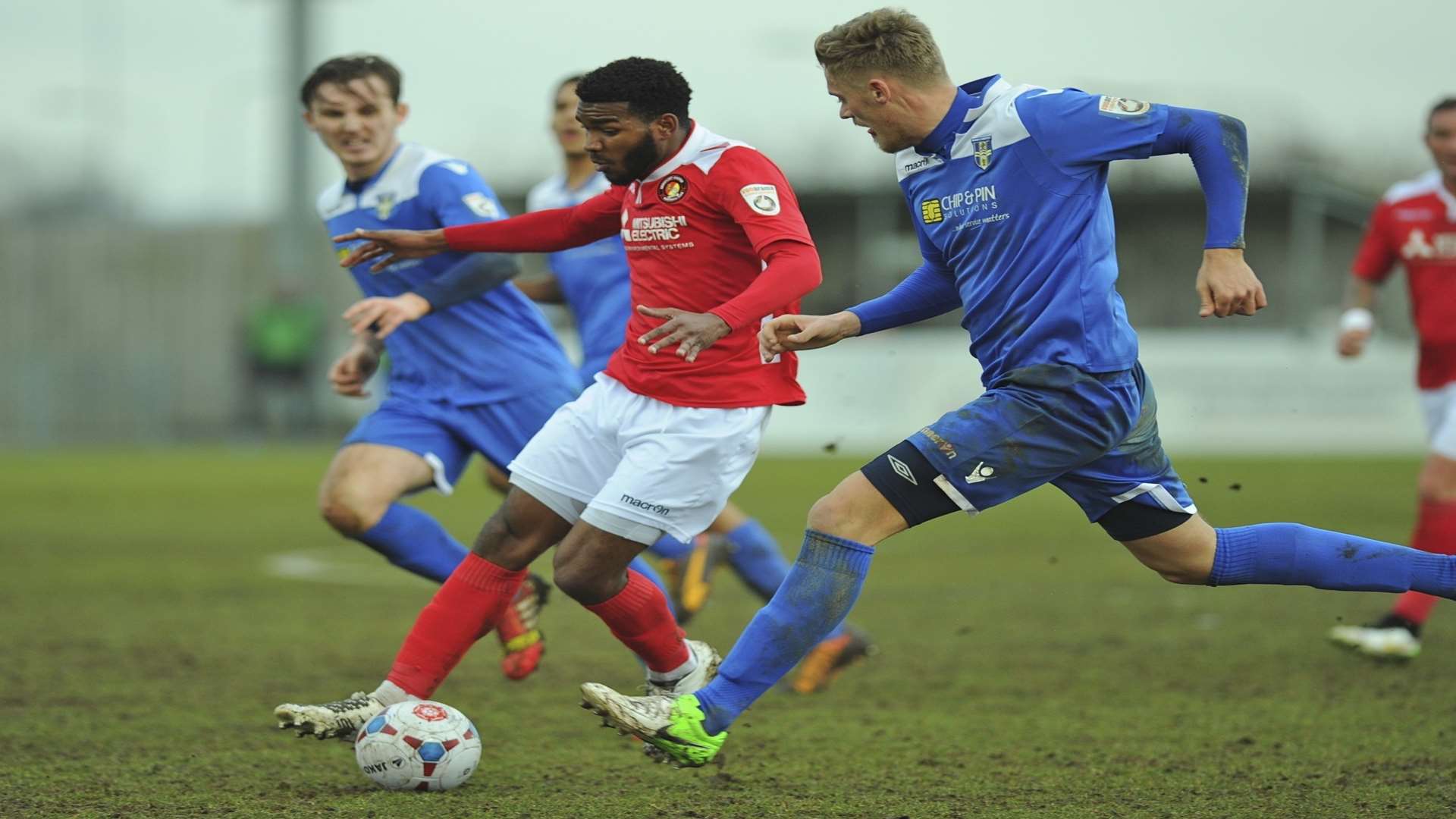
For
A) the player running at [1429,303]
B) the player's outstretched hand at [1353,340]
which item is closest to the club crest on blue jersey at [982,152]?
the player running at [1429,303]

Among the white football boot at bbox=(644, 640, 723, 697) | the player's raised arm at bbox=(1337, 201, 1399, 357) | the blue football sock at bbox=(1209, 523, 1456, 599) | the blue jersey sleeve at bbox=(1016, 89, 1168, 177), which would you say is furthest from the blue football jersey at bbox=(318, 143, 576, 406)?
the player's raised arm at bbox=(1337, 201, 1399, 357)

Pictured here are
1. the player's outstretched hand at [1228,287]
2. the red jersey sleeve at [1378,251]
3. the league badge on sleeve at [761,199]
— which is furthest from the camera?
the red jersey sleeve at [1378,251]

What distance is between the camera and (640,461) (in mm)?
4727

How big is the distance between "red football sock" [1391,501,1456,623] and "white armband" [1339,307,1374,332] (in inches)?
33.1

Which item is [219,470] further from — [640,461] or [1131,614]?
[640,461]

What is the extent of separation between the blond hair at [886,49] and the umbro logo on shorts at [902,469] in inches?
40.1

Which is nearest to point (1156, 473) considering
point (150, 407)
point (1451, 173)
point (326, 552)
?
point (1451, 173)

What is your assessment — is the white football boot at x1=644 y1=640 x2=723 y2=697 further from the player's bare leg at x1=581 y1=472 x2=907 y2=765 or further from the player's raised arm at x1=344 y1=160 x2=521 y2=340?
the player's raised arm at x1=344 y1=160 x2=521 y2=340

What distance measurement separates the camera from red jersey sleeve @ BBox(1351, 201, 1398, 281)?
25.6ft

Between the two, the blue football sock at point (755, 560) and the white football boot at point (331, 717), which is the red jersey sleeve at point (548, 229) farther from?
the blue football sock at point (755, 560)

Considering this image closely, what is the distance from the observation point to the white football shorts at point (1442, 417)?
721cm

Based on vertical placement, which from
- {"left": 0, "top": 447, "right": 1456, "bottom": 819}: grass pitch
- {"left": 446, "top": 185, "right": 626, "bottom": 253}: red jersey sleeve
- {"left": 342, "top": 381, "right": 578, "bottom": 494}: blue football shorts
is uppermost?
{"left": 446, "top": 185, "right": 626, "bottom": 253}: red jersey sleeve

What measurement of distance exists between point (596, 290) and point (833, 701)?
2252 millimetres

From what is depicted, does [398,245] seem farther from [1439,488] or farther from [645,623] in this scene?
[1439,488]
